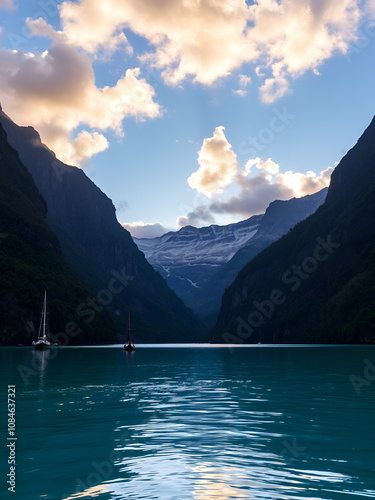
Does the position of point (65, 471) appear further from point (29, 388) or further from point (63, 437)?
point (29, 388)

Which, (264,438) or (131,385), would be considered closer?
(264,438)

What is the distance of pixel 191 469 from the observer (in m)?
18.2

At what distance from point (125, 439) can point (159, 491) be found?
28.6 ft

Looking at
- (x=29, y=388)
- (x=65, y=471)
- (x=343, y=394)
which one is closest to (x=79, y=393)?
(x=29, y=388)

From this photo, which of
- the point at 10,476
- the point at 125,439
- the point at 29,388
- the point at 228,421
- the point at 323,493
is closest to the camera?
the point at 323,493

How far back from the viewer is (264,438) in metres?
24.2

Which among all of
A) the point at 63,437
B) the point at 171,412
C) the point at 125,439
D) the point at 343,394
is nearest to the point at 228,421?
the point at 171,412

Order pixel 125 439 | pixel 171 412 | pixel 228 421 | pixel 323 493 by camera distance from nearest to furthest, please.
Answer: pixel 323 493 → pixel 125 439 → pixel 228 421 → pixel 171 412

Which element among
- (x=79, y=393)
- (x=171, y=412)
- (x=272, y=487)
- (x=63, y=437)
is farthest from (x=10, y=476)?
(x=79, y=393)

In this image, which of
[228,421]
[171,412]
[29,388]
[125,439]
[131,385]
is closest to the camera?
[125,439]

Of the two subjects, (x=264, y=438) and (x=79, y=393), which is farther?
(x=79, y=393)

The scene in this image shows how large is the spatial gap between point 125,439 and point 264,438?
21.3 ft

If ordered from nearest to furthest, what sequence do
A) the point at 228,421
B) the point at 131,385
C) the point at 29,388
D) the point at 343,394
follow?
the point at 228,421
the point at 343,394
the point at 29,388
the point at 131,385

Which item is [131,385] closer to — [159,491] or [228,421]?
[228,421]
